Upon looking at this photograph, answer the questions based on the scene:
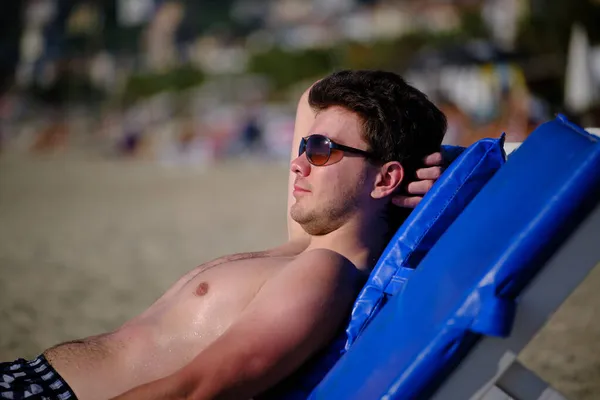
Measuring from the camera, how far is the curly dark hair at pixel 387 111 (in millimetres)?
2328

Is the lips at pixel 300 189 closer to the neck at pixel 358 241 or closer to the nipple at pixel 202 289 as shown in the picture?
the neck at pixel 358 241

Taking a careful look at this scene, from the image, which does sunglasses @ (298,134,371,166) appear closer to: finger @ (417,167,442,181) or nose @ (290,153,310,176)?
nose @ (290,153,310,176)

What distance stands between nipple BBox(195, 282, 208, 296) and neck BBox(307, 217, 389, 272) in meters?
0.35

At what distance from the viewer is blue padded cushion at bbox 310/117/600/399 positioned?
177cm

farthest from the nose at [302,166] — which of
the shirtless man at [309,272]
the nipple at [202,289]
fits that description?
the nipple at [202,289]

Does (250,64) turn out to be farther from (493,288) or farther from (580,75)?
(493,288)

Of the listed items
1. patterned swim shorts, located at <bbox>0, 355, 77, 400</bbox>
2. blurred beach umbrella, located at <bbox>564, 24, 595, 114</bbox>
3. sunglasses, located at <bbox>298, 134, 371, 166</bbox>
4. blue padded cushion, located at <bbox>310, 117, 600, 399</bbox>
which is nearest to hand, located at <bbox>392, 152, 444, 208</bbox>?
sunglasses, located at <bbox>298, 134, 371, 166</bbox>

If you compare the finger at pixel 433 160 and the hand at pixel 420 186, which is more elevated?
the finger at pixel 433 160

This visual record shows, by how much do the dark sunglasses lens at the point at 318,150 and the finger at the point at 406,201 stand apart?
28cm

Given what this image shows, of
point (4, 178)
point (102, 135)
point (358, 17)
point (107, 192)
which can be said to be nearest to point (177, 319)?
point (107, 192)

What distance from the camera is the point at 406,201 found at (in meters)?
2.42

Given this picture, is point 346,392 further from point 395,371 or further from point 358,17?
point 358,17

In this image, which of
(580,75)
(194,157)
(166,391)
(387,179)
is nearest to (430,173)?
(387,179)

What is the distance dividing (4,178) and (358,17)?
222 ft
